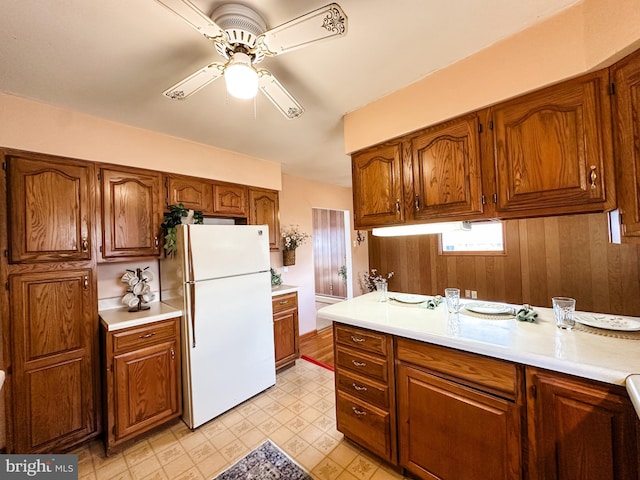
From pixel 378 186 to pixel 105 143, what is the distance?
216 centimetres

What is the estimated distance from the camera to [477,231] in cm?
397

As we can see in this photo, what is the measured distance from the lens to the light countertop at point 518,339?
95 centimetres

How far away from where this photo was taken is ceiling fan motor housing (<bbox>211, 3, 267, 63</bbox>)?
3.51ft

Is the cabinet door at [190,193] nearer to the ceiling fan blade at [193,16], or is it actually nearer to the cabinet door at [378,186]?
the cabinet door at [378,186]

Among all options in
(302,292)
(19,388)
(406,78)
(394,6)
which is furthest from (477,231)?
(19,388)

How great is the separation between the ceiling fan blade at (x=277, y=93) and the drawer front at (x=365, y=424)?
6.18 ft

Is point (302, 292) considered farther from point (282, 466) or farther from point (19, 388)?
point (19, 388)

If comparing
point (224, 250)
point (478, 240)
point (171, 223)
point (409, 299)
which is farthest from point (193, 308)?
point (478, 240)

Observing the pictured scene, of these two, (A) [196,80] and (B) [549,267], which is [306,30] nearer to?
(A) [196,80]

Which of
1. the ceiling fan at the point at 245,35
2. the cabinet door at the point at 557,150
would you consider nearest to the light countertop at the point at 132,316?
the ceiling fan at the point at 245,35

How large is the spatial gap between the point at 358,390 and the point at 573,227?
3.47 m

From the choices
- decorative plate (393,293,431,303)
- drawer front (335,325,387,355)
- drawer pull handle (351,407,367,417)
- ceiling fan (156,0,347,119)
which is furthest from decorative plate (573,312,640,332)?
ceiling fan (156,0,347,119)

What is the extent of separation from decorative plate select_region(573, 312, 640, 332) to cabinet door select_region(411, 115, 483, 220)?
75 cm

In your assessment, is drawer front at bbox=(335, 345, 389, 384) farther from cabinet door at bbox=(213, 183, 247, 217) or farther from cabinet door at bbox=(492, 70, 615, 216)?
cabinet door at bbox=(213, 183, 247, 217)
